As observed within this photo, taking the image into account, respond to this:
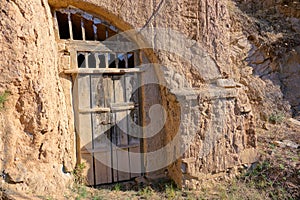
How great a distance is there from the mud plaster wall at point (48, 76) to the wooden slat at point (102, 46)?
0.88 feet

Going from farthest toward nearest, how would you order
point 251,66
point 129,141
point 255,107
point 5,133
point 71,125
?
Answer: point 251,66 < point 255,107 < point 129,141 < point 71,125 < point 5,133

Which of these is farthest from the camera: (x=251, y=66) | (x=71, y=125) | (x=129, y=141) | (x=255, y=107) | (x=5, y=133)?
(x=251, y=66)

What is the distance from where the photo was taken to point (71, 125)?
4.23 meters

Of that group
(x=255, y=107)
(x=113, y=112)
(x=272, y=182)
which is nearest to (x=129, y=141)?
(x=113, y=112)

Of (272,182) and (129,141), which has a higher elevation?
(129,141)

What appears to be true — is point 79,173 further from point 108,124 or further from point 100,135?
point 108,124

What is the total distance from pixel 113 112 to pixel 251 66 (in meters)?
4.42

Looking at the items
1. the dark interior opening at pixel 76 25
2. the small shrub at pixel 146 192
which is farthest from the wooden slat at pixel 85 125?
the dark interior opening at pixel 76 25

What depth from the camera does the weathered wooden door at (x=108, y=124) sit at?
14.1ft

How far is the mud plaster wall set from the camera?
352 cm

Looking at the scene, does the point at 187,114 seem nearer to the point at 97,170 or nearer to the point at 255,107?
the point at 97,170

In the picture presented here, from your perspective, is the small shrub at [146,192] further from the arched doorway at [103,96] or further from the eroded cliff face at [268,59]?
the eroded cliff face at [268,59]

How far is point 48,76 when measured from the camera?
3.87 metres

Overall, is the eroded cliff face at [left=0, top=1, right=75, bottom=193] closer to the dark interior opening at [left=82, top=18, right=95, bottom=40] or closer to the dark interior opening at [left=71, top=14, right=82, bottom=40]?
the dark interior opening at [left=71, top=14, right=82, bottom=40]
